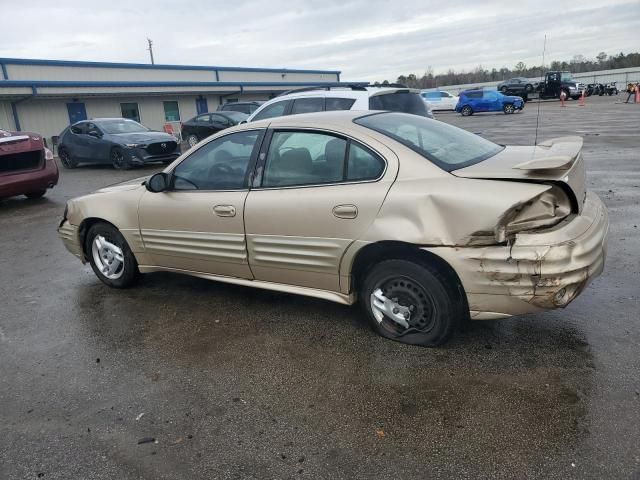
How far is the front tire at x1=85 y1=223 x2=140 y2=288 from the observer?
4.83 metres

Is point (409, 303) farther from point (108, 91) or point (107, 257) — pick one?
point (108, 91)

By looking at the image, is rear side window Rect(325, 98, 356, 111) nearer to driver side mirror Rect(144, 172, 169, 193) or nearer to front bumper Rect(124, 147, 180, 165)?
driver side mirror Rect(144, 172, 169, 193)

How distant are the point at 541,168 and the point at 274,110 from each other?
6874 mm

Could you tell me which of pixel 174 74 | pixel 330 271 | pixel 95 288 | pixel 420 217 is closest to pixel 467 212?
pixel 420 217

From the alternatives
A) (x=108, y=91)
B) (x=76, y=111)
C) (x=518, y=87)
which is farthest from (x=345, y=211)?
(x=518, y=87)

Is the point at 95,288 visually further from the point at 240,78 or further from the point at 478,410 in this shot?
the point at 240,78

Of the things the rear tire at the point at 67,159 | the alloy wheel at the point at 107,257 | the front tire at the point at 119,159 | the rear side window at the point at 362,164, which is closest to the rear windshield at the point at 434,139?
the rear side window at the point at 362,164

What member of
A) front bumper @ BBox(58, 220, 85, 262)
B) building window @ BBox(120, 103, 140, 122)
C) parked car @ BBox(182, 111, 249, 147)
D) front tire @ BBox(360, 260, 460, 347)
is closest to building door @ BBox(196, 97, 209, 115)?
→ building window @ BBox(120, 103, 140, 122)

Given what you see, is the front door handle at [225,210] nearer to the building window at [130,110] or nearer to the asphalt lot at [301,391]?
the asphalt lot at [301,391]

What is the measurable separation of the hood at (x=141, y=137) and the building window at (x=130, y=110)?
14295mm

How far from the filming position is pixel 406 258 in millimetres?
3332

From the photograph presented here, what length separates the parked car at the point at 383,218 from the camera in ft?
9.78

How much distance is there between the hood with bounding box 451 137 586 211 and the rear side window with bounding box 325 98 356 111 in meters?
4.58

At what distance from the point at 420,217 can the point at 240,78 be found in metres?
36.8
